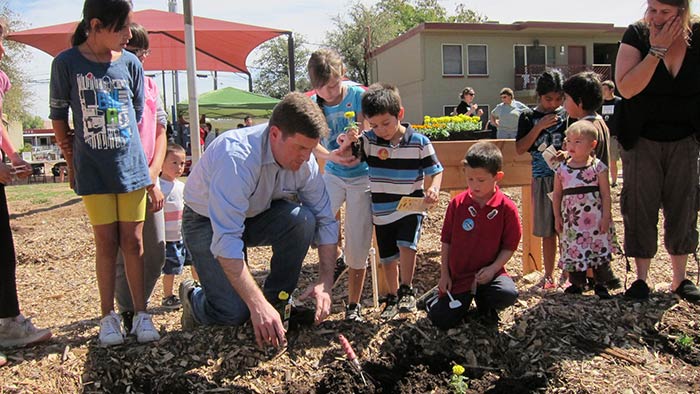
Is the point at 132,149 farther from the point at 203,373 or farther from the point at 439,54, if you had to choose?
the point at 439,54

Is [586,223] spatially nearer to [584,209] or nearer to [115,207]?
[584,209]

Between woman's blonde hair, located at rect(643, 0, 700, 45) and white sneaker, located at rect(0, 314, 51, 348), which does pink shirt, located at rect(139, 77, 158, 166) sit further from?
woman's blonde hair, located at rect(643, 0, 700, 45)

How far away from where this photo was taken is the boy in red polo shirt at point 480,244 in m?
3.13

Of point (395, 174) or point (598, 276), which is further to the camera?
point (598, 276)

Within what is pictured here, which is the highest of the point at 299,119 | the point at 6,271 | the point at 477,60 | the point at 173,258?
the point at 477,60

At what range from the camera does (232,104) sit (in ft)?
52.4

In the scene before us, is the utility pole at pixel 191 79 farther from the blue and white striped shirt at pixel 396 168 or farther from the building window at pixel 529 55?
the building window at pixel 529 55

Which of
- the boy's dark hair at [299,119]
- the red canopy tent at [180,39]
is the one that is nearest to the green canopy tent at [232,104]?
the red canopy tent at [180,39]

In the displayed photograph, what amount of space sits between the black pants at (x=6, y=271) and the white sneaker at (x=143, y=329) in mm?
653

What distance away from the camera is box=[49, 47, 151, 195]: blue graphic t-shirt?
2.83 m

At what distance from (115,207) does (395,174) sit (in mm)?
1676

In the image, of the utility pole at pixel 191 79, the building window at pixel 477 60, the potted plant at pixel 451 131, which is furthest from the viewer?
the building window at pixel 477 60

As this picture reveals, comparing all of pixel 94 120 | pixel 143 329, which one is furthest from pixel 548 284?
pixel 94 120

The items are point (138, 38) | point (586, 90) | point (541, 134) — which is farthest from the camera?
point (541, 134)
